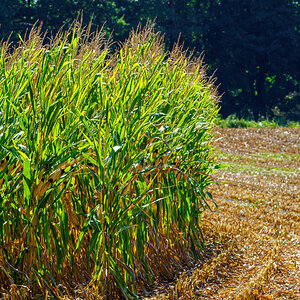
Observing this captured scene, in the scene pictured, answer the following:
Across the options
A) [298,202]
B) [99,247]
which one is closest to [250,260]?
[99,247]

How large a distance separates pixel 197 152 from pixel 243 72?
1081 inches

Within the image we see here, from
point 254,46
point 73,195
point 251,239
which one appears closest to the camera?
point 73,195

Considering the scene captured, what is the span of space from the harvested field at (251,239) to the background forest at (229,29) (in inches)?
708

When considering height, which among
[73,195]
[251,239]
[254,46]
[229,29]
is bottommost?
[251,239]

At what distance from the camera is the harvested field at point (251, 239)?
3.82 m

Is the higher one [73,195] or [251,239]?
[73,195]

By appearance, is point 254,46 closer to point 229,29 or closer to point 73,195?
point 229,29

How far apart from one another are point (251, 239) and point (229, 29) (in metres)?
26.3

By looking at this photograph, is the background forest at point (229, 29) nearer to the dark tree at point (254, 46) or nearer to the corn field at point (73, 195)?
the dark tree at point (254, 46)

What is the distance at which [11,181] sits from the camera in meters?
3.12

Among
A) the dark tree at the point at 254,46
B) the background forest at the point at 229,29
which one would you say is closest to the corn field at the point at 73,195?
the background forest at the point at 229,29

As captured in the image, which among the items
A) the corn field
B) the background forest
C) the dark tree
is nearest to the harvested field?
the corn field

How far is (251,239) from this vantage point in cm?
525

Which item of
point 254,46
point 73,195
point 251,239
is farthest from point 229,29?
point 73,195
